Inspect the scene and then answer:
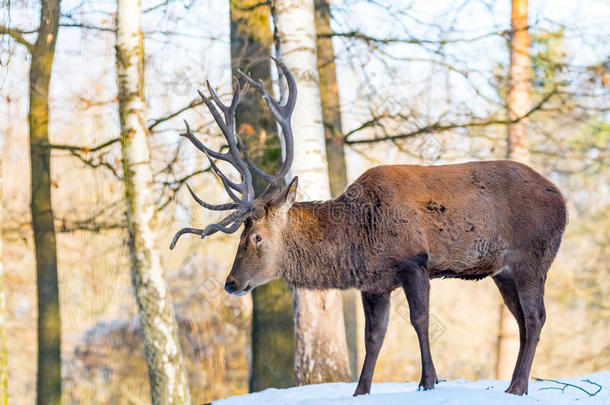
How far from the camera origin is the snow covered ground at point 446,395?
4.27m

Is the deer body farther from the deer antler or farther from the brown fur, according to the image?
the deer antler

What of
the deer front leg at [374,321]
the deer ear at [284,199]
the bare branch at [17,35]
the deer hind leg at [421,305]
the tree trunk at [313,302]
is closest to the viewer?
the deer hind leg at [421,305]

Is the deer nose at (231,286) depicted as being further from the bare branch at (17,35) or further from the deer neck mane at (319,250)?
the bare branch at (17,35)

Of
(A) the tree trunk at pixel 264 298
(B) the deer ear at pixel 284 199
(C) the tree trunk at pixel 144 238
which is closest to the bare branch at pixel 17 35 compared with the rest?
(C) the tree trunk at pixel 144 238

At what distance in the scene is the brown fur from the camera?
4.96 metres

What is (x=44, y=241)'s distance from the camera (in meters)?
9.70

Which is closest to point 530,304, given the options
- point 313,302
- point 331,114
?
point 313,302

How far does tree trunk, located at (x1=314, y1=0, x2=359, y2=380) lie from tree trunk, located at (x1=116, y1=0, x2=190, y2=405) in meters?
2.89

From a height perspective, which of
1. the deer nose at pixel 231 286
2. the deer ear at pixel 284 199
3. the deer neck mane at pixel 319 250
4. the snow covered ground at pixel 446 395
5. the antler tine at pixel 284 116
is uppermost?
the antler tine at pixel 284 116

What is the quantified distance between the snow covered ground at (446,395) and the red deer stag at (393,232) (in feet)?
1.12

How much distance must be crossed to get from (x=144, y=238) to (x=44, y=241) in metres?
3.58

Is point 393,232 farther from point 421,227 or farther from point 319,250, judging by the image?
point 319,250

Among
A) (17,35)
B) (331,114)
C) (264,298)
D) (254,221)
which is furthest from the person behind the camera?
(331,114)

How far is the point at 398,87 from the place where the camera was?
9.08 metres
